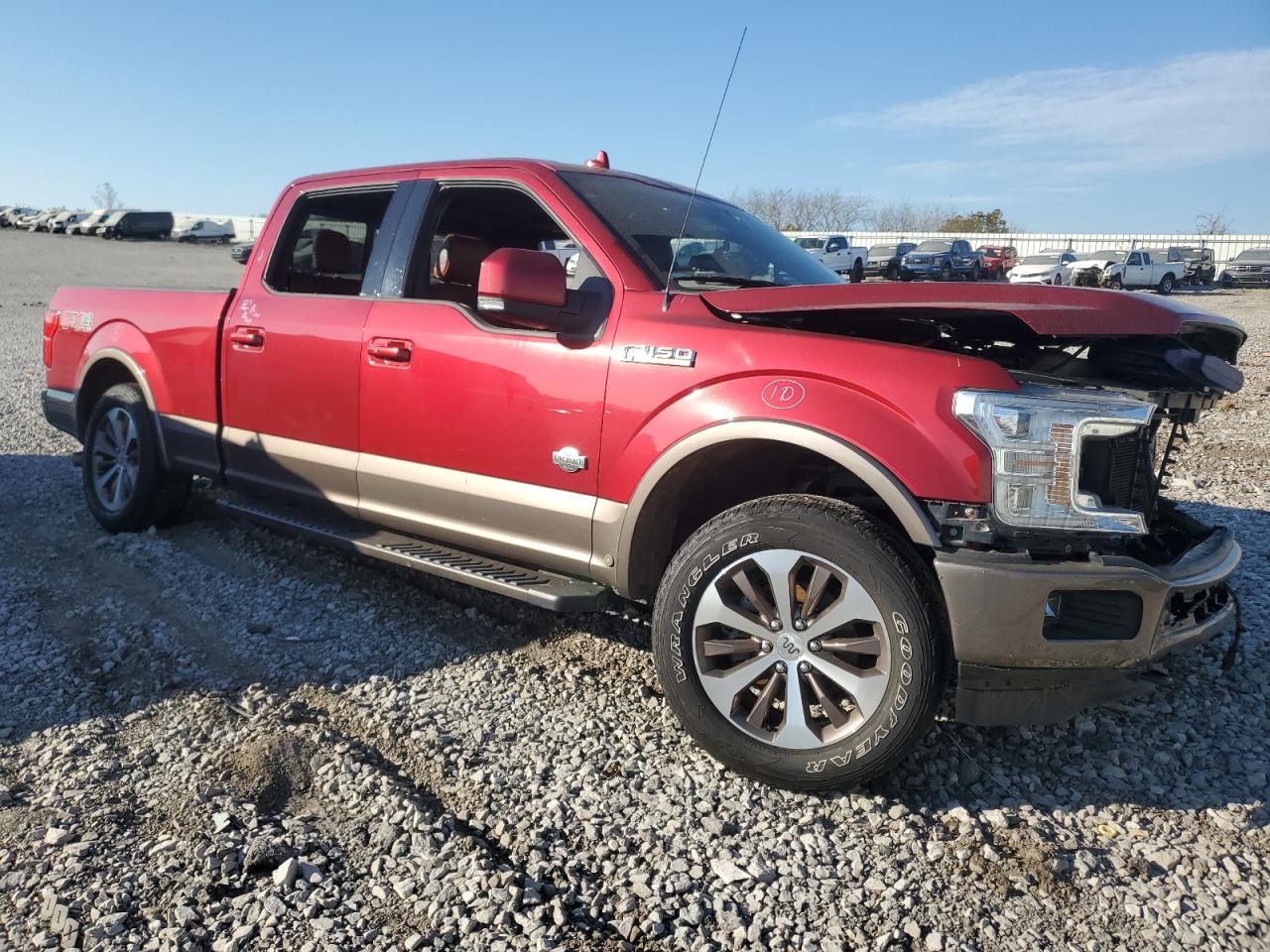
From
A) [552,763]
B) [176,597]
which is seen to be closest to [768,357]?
[552,763]

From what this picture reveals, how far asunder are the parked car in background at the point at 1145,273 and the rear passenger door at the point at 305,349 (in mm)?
31928

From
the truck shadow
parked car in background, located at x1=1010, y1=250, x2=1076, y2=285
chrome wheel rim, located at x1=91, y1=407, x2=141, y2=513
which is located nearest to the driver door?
the truck shadow

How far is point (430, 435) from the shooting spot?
12.6 feet

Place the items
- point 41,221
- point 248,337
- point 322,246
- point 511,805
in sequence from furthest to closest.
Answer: point 41,221 → point 322,246 → point 248,337 → point 511,805

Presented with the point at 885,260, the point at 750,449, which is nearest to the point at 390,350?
the point at 750,449

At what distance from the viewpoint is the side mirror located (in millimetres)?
3270

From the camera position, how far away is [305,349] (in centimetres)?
433

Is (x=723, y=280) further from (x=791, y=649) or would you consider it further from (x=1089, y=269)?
(x=1089, y=269)

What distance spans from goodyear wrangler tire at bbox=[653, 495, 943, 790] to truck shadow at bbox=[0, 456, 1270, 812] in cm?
23

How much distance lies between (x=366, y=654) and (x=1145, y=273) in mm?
35765

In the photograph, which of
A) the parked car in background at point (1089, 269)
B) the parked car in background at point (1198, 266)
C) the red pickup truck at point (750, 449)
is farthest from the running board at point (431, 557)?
the parked car in background at point (1198, 266)

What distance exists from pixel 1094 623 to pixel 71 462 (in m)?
7.19

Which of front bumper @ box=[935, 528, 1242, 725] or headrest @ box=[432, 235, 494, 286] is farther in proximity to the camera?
headrest @ box=[432, 235, 494, 286]

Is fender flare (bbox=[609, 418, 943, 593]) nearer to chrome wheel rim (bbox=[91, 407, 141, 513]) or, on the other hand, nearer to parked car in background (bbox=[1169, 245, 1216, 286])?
chrome wheel rim (bbox=[91, 407, 141, 513])
